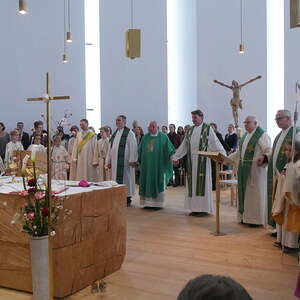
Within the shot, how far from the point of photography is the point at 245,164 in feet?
23.5

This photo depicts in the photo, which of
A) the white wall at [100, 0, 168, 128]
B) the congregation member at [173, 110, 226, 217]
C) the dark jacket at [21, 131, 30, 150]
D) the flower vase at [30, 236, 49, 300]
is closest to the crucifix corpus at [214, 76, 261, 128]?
the white wall at [100, 0, 168, 128]

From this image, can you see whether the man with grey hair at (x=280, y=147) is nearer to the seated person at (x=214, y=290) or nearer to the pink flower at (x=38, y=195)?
the pink flower at (x=38, y=195)

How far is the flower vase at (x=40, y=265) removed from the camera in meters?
3.81

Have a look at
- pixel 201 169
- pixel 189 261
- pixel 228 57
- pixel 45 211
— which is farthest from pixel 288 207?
pixel 228 57

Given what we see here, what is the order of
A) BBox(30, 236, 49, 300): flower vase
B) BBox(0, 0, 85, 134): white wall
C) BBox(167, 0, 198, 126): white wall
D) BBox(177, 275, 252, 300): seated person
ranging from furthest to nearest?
BBox(167, 0, 198, 126): white wall, BBox(0, 0, 85, 134): white wall, BBox(30, 236, 49, 300): flower vase, BBox(177, 275, 252, 300): seated person

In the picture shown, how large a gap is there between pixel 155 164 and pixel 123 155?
734mm

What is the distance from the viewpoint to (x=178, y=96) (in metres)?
15.1

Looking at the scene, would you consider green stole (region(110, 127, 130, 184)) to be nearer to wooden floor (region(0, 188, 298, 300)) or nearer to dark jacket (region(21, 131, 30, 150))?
wooden floor (region(0, 188, 298, 300))

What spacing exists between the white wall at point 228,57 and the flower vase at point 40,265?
413 inches

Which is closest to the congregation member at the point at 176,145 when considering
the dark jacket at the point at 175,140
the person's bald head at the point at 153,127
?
the dark jacket at the point at 175,140

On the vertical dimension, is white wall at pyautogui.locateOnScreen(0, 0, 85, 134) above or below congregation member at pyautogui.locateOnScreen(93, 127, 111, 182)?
above

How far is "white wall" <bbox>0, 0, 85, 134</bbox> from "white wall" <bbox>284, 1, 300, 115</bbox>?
249 inches

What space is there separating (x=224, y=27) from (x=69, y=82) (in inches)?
198

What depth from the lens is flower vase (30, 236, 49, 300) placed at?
12.5 feet
